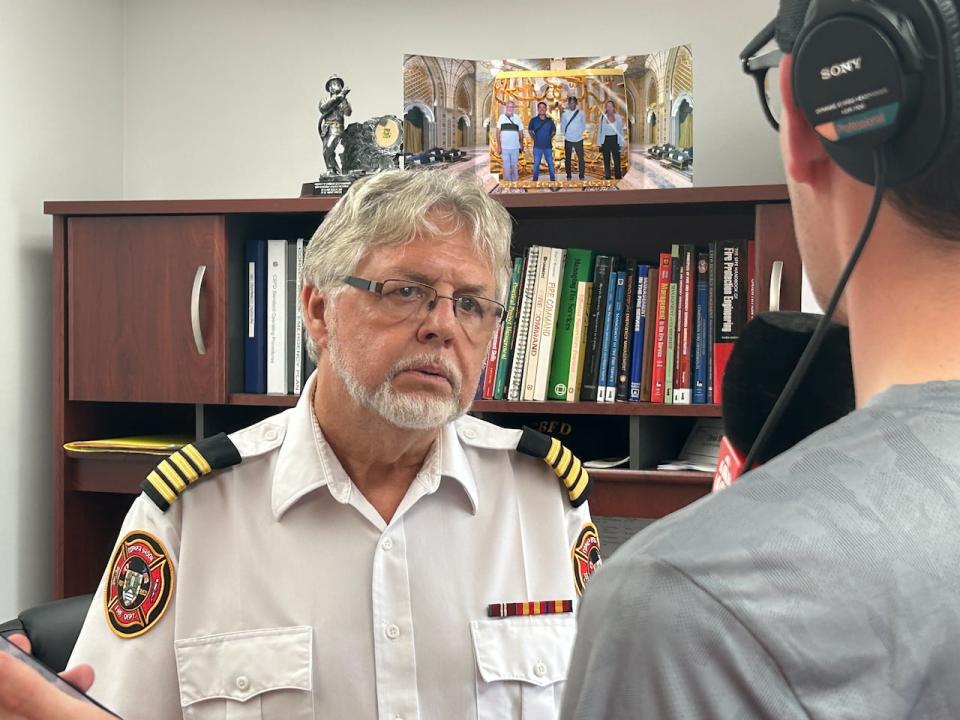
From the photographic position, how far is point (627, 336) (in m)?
2.18

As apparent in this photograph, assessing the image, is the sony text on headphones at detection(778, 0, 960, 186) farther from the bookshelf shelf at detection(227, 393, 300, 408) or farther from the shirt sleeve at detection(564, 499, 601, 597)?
the bookshelf shelf at detection(227, 393, 300, 408)

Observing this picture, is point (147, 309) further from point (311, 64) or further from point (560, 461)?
point (560, 461)

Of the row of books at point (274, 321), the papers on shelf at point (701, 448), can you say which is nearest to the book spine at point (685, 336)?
the papers on shelf at point (701, 448)

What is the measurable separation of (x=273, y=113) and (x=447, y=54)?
467 millimetres

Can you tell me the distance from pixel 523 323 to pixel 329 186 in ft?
1.69

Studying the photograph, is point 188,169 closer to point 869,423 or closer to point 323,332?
point 323,332

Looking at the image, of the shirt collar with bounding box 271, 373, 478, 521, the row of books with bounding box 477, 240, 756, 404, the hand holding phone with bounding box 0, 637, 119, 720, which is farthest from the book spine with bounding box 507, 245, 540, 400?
the hand holding phone with bounding box 0, 637, 119, 720

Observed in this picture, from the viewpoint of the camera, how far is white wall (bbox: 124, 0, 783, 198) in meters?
2.35

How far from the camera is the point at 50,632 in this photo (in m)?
1.73

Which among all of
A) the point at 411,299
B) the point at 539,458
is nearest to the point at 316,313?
the point at 411,299

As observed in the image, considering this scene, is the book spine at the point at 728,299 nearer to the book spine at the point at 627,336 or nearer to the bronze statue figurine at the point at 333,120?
the book spine at the point at 627,336

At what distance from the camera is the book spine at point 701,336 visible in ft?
6.93

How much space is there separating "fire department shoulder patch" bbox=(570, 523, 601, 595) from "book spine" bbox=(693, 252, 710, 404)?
74cm

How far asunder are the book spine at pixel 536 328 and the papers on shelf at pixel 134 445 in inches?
30.3
